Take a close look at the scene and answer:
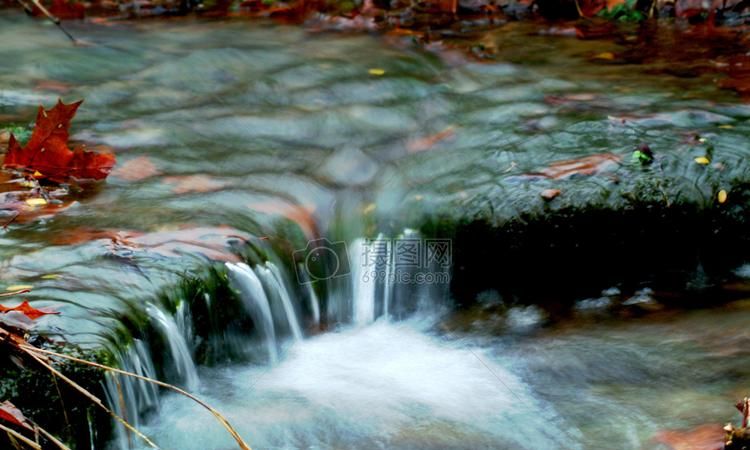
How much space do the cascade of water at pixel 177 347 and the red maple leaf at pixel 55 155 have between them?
3.68 feet

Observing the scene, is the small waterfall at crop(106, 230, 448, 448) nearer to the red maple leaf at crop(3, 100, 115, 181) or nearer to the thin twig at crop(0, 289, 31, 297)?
the thin twig at crop(0, 289, 31, 297)

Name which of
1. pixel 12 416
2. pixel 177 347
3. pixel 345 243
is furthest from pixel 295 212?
pixel 12 416

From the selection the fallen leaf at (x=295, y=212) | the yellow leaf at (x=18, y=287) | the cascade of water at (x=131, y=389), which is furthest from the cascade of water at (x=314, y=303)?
the yellow leaf at (x=18, y=287)

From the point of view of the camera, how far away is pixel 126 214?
3.43 metres

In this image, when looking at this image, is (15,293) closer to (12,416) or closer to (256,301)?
(12,416)

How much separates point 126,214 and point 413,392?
4.29 ft

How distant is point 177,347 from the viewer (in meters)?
2.97

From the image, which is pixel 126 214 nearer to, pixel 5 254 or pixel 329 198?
pixel 5 254

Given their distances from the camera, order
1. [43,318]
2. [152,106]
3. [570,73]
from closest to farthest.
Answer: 1. [43,318]
2. [152,106]
3. [570,73]

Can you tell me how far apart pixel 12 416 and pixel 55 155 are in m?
1.80

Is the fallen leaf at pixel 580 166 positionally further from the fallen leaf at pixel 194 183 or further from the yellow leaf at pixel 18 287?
the yellow leaf at pixel 18 287

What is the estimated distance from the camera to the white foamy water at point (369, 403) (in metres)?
2.75

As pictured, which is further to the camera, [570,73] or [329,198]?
[570,73]

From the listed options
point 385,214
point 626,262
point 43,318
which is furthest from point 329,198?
point 43,318
